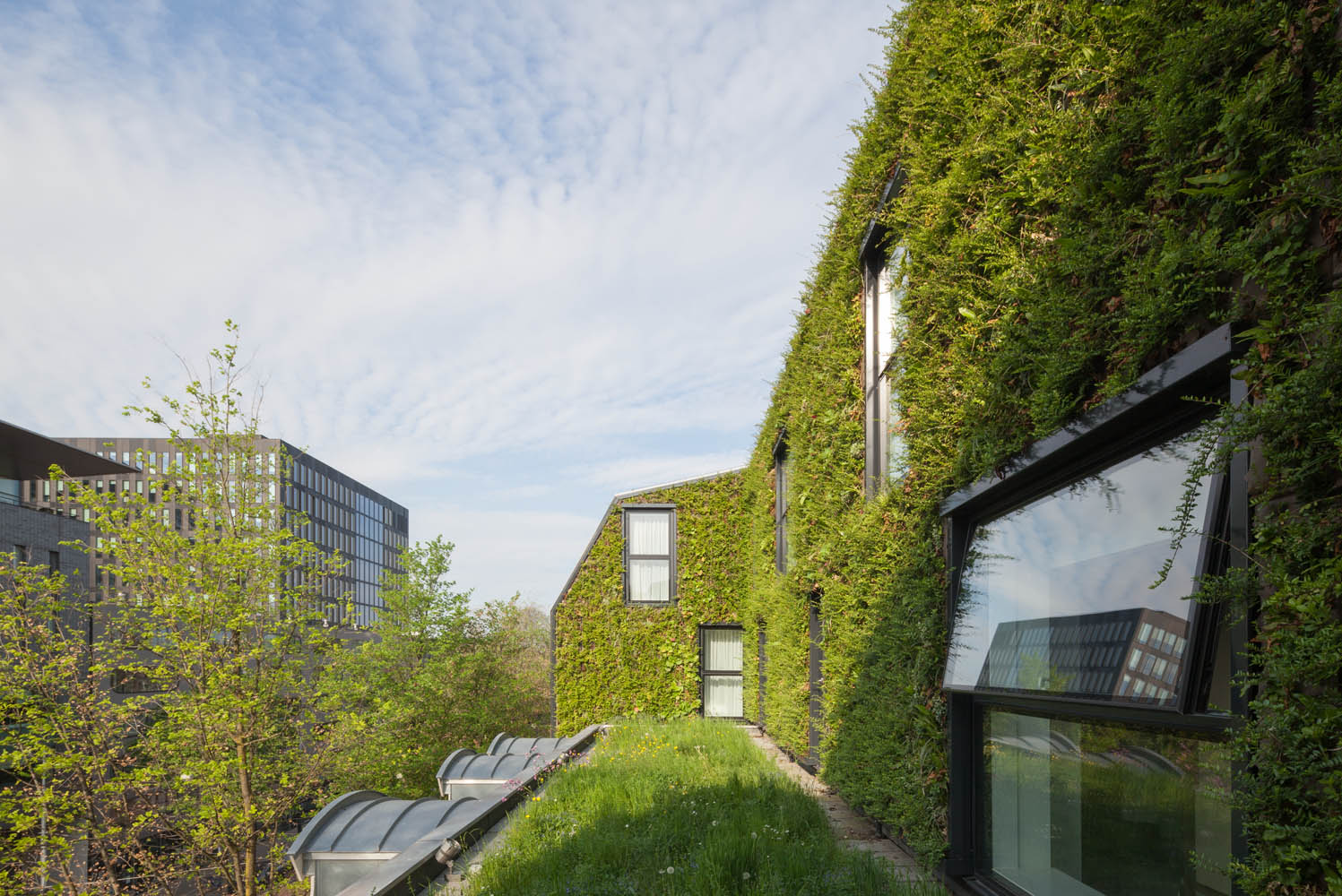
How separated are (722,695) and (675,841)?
36.0 ft

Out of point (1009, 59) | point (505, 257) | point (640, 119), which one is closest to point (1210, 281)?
point (1009, 59)

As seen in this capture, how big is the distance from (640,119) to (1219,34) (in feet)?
16.7

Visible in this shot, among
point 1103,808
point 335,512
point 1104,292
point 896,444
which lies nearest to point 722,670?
point 896,444

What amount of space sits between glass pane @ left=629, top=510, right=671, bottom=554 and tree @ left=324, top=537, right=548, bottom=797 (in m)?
5.31

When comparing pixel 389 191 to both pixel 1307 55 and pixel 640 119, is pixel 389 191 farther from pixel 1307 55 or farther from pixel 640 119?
pixel 1307 55

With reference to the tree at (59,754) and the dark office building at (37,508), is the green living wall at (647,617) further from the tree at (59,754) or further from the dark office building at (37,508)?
the dark office building at (37,508)

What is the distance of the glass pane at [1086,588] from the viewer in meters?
2.47

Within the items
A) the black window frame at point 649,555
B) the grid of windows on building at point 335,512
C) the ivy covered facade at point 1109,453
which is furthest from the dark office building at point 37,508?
the grid of windows on building at point 335,512

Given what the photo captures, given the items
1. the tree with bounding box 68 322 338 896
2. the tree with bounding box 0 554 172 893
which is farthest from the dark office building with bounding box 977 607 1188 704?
the tree with bounding box 0 554 172 893

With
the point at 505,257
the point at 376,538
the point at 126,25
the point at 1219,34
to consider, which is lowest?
the point at 376,538

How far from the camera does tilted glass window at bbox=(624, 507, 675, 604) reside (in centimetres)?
1538

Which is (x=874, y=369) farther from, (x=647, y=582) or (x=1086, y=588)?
(x=647, y=582)

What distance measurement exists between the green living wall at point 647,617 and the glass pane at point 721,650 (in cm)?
28

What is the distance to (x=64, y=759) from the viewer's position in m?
9.18
